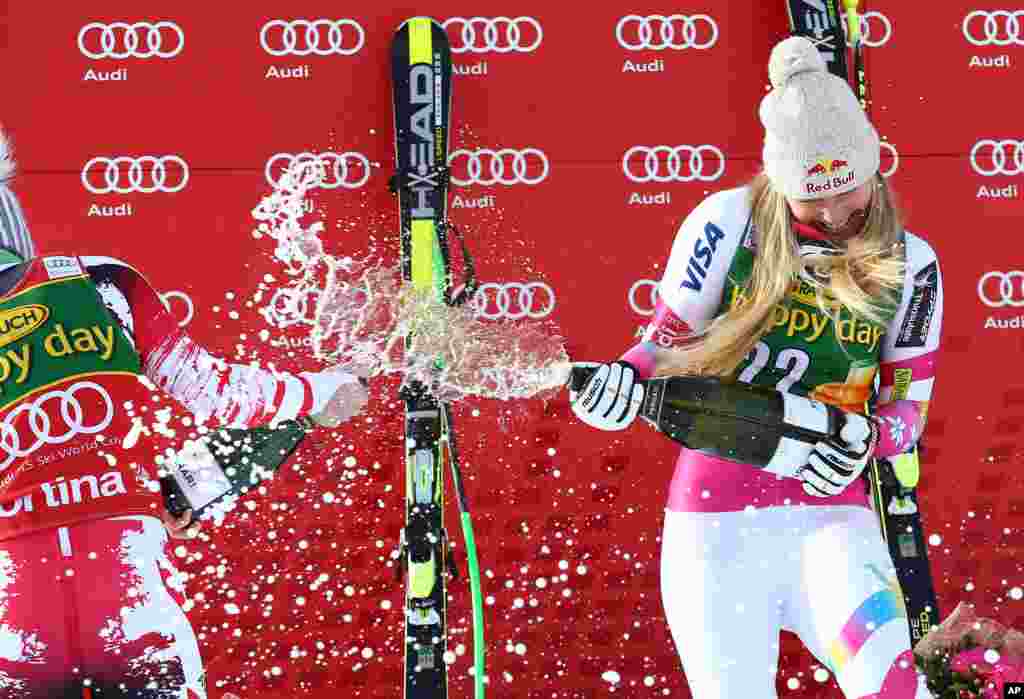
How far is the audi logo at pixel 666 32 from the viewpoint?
459 cm

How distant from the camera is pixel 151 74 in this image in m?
4.47

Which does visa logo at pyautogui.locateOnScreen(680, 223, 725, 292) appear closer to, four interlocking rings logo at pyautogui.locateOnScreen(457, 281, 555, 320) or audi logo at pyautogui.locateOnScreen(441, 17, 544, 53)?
four interlocking rings logo at pyautogui.locateOnScreen(457, 281, 555, 320)

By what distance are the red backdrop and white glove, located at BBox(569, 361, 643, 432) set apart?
5.19ft

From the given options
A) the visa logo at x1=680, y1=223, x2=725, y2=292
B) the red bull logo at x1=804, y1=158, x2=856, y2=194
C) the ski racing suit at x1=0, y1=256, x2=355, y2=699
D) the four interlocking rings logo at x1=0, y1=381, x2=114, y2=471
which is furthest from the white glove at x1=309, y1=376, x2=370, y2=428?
the red bull logo at x1=804, y1=158, x2=856, y2=194

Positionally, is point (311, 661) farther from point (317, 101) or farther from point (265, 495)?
point (317, 101)

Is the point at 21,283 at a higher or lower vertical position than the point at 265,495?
higher

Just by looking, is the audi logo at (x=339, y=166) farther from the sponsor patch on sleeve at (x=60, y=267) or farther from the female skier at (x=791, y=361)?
the sponsor patch on sleeve at (x=60, y=267)

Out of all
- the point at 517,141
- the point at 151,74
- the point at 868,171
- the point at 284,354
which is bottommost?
the point at 284,354

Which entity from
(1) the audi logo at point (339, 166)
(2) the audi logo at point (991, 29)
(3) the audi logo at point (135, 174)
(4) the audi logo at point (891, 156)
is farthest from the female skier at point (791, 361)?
(3) the audi logo at point (135, 174)

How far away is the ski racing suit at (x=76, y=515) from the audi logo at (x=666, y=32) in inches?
98.0

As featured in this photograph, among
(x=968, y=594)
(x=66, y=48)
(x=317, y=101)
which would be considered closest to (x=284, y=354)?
(x=317, y=101)

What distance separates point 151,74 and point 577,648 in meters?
2.52

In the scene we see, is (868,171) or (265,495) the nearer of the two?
(868,171)

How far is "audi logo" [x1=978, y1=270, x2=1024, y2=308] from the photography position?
15.2ft
